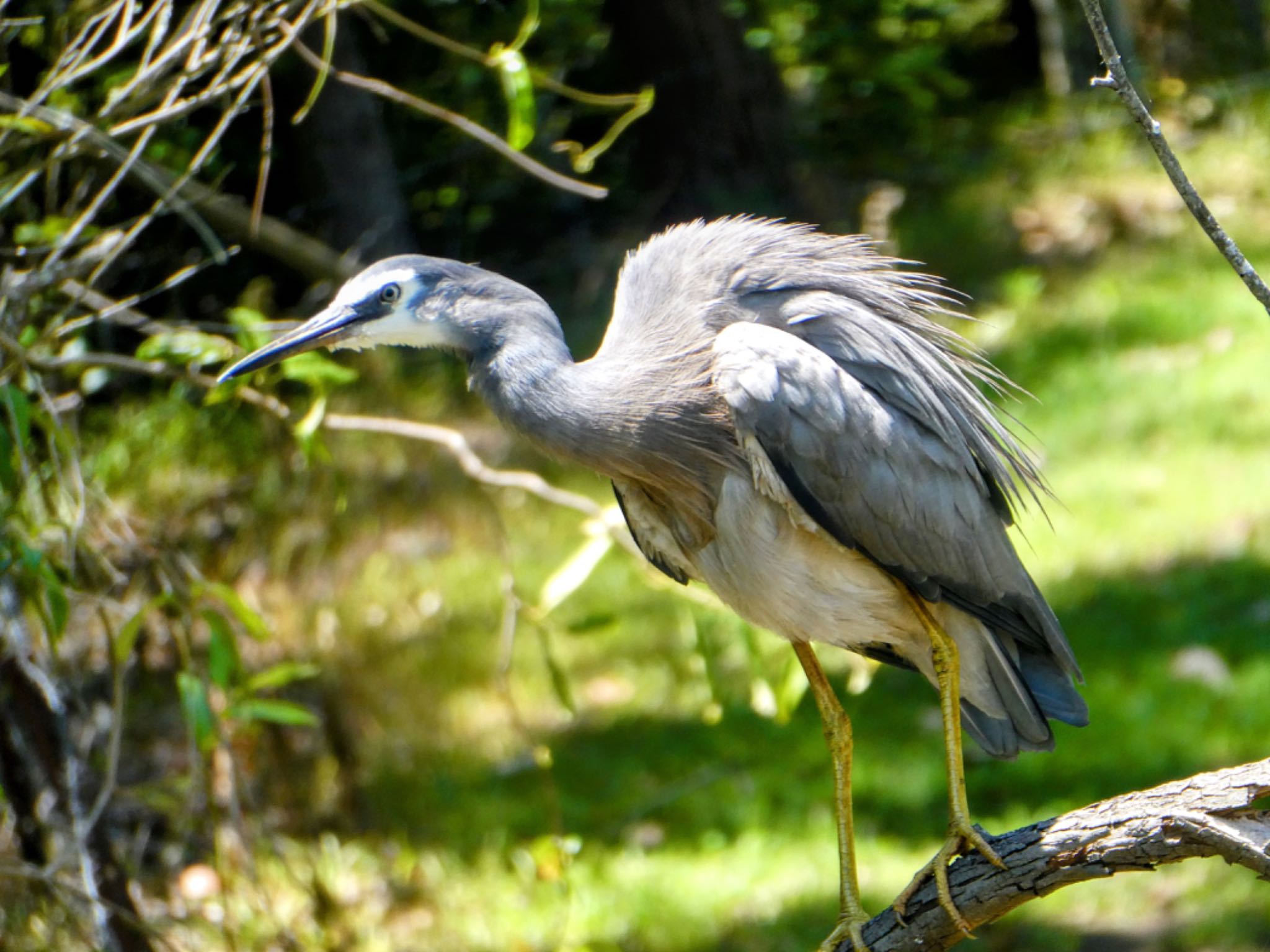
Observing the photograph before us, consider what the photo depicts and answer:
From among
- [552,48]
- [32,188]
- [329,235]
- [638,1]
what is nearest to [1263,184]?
[638,1]

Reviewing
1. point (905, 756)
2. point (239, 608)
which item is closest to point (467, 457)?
point (239, 608)

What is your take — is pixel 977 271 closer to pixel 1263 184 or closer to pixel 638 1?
pixel 1263 184

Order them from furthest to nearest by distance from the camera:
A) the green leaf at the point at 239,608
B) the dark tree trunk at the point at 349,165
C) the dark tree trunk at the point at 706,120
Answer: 1. the dark tree trunk at the point at 706,120
2. the dark tree trunk at the point at 349,165
3. the green leaf at the point at 239,608

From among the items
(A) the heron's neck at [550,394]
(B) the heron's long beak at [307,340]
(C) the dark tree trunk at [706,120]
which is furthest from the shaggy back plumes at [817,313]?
(C) the dark tree trunk at [706,120]

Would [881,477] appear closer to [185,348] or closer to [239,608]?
[239,608]

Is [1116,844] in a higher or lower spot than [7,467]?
lower

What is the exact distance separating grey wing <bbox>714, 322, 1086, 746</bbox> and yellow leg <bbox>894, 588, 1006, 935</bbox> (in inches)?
Result: 4.1

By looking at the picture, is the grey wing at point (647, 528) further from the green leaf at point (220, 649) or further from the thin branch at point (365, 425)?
the green leaf at point (220, 649)

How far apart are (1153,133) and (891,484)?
1.12 metres

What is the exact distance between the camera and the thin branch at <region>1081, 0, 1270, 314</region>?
2078 millimetres

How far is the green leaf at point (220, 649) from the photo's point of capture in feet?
10.1

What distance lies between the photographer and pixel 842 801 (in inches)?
128

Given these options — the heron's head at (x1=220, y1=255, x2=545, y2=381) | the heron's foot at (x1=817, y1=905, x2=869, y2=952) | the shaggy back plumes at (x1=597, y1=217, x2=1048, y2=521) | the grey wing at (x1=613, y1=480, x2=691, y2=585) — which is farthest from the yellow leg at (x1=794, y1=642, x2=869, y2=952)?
the heron's head at (x1=220, y1=255, x2=545, y2=381)

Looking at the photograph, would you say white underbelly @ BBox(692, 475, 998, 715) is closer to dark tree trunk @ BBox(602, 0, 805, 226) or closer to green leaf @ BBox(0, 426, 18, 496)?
green leaf @ BBox(0, 426, 18, 496)
